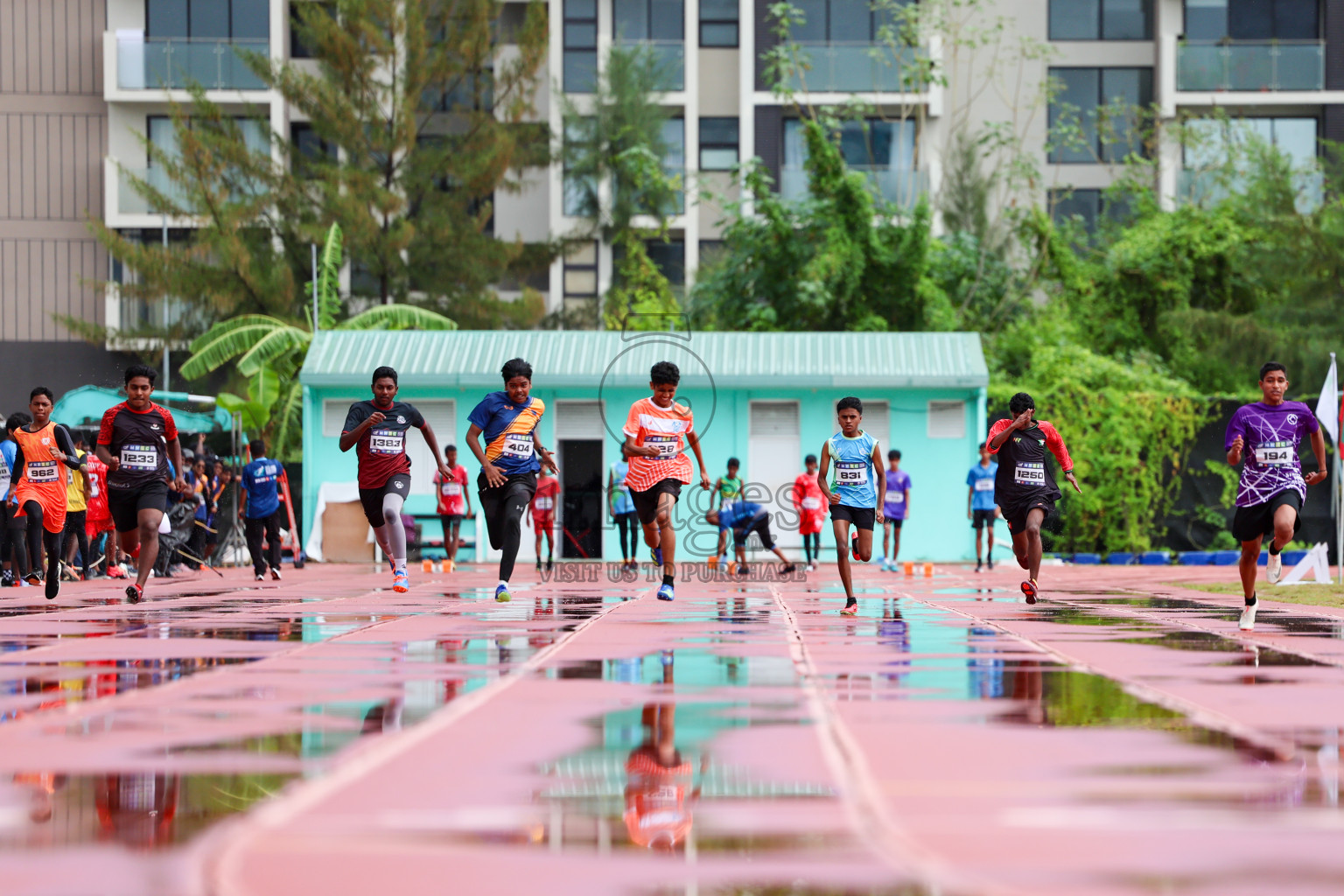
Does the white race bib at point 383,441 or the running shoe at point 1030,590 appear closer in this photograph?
the running shoe at point 1030,590

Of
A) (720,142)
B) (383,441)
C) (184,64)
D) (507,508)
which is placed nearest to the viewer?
(507,508)

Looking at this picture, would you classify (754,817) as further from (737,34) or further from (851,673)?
(737,34)

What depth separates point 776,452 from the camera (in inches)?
997

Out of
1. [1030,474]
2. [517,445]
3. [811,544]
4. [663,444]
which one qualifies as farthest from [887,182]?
[663,444]

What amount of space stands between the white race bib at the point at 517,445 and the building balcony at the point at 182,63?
2978cm

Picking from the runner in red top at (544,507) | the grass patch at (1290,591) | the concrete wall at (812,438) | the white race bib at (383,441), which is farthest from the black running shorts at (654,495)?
the concrete wall at (812,438)

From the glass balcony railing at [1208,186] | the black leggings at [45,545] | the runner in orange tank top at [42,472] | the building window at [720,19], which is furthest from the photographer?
the building window at [720,19]

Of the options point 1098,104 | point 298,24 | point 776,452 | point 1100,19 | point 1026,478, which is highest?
point 1100,19

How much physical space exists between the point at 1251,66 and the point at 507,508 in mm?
33589

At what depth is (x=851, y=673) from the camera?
7184mm

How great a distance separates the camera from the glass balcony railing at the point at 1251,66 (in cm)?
3931

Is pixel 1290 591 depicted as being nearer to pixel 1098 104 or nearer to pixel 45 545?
pixel 45 545

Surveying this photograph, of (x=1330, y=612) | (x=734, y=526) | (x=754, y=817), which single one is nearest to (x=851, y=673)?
(x=754, y=817)

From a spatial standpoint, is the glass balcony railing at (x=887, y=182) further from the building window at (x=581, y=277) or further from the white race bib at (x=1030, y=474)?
the white race bib at (x=1030, y=474)
